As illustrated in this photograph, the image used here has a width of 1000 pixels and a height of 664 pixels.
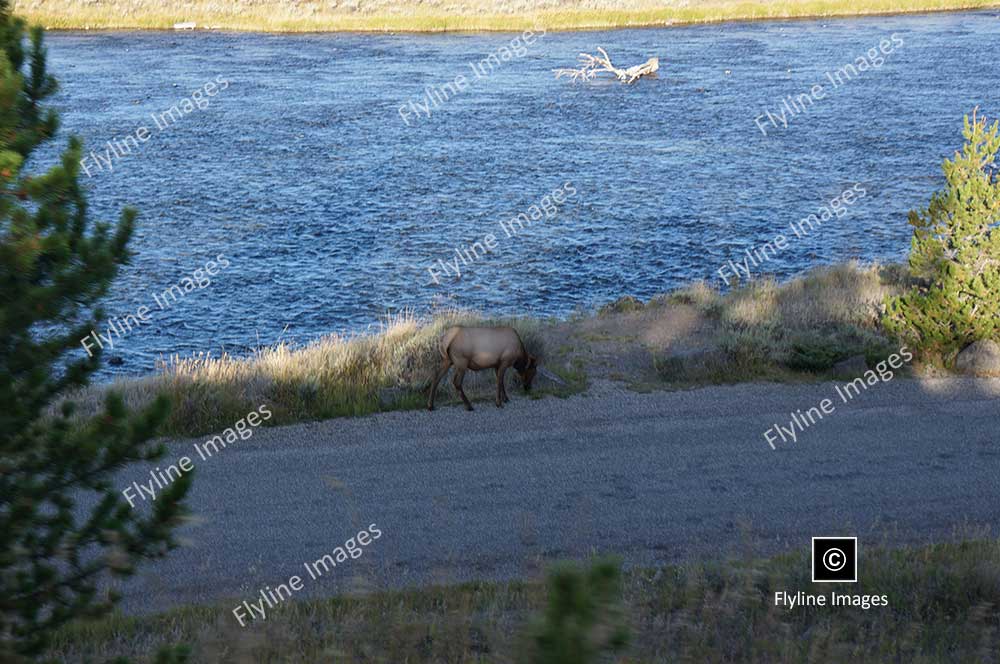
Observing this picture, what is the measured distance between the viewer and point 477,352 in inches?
544

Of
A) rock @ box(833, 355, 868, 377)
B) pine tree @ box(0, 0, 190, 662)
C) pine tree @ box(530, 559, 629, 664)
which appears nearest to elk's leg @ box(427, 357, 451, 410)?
rock @ box(833, 355, 868, 377)

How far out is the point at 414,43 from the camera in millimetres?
57688

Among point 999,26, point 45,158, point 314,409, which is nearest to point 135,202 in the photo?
point 45,158

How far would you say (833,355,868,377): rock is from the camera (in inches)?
614

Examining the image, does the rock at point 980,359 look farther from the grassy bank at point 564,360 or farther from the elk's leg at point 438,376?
the elk's leg at point 438,376

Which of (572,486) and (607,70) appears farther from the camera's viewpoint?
(607,70)

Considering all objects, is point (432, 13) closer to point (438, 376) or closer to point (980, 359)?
point (980, 359)

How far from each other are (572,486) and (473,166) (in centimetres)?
2376

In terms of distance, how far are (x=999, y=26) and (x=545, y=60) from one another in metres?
25.4

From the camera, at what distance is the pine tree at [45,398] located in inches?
239

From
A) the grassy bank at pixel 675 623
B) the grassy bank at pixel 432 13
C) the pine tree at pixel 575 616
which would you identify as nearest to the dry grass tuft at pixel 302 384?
the grassy bank at pixel 675 623

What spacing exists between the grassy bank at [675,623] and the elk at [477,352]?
14.9ft

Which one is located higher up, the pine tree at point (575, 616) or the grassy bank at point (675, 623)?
the pine tree at point (575, 616)

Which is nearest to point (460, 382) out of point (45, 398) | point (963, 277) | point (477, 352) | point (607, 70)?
point (477, 352)
